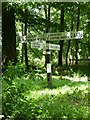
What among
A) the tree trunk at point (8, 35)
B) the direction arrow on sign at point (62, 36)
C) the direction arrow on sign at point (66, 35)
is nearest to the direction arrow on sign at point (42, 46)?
the direction arrow on sign at point (62, 36)

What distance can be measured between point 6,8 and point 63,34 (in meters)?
2.76

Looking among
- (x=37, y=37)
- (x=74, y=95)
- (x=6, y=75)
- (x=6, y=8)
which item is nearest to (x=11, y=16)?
(x=6, y=8)

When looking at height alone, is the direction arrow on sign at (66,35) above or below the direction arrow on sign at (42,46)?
above

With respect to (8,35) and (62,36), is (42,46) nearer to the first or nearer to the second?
(62,36)

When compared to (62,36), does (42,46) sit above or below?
below

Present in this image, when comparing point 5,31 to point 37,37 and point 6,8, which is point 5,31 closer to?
point 6,8

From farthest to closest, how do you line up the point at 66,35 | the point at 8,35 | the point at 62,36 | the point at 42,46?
the point at 8,35 < the point at 42,46 < the point at 62,36 < the point at 66,35

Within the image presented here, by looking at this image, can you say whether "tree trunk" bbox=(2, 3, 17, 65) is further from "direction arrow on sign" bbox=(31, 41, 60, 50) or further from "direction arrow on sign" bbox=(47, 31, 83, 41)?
"direction arrow on sign" bbox=(47, 31, 83, 41)

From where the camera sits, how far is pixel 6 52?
10570 mm

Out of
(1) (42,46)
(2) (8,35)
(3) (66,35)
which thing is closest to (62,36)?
(3) (66,35)

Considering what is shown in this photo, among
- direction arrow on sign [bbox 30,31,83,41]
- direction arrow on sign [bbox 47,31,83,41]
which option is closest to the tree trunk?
direction arrow on sign [bbox 30,31,83,41]

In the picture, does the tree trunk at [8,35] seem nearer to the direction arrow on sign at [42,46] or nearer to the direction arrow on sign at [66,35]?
the direction arrow on sign at [42,46]

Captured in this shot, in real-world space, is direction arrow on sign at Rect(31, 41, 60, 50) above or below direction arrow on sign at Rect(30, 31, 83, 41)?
below

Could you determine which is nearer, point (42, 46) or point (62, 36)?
point (62, 36)
